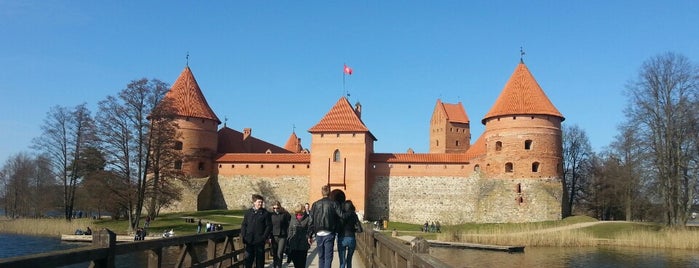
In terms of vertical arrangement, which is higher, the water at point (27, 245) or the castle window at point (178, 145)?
the castle window at point (178, 145)

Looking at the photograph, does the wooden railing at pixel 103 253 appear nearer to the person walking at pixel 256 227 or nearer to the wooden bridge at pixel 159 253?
the wooden bridge at pixel 159 253

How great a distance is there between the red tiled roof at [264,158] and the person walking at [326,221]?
2970 centimetres

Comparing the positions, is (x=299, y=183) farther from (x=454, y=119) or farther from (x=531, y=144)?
(x=454, y=119)

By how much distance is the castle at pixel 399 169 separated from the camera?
111ft

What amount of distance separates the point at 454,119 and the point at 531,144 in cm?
3119

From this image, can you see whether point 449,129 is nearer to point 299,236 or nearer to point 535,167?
point 535,167

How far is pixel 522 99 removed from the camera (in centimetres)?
3478

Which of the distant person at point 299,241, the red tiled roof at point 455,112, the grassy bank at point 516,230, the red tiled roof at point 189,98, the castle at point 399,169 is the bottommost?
the grassy bank at point 516,230

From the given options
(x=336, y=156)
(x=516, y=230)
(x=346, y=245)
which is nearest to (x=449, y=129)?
(x=336, y=156)

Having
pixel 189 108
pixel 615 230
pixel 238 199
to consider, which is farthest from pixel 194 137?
pixel 615 230

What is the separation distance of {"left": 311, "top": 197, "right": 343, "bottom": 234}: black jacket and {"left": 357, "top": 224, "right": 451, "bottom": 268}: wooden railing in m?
0.72

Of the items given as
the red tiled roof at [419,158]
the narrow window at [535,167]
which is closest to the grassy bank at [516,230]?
the narrow window at [535,167]

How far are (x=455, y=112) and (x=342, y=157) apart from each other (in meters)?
31.5

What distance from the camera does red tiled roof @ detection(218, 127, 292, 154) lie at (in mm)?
43219
